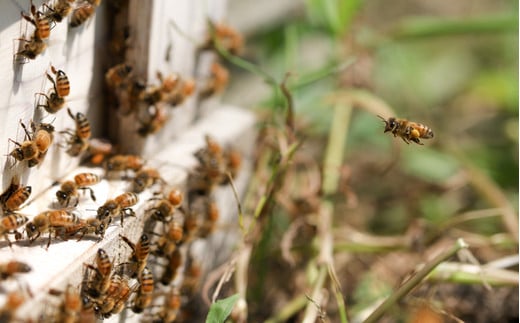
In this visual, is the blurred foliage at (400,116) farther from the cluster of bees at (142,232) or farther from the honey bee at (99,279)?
the honey bee at (99,279)

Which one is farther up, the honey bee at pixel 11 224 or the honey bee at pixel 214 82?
the honey bee at pixel 214 82

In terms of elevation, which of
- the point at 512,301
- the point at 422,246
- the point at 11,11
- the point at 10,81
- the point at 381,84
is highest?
the point at 11,11

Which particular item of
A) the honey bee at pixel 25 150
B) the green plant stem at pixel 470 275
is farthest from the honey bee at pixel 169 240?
the green plant stem at pixel 470 275

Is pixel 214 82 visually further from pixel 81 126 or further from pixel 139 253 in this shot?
pixel 139 253

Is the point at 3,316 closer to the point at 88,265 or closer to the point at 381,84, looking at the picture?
the point at 88,265

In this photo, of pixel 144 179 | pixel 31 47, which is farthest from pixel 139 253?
pixel 31 47

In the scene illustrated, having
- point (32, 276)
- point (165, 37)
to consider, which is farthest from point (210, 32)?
point (32, 276)

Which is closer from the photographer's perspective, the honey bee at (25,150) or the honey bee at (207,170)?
the honey bee at (25,150)
